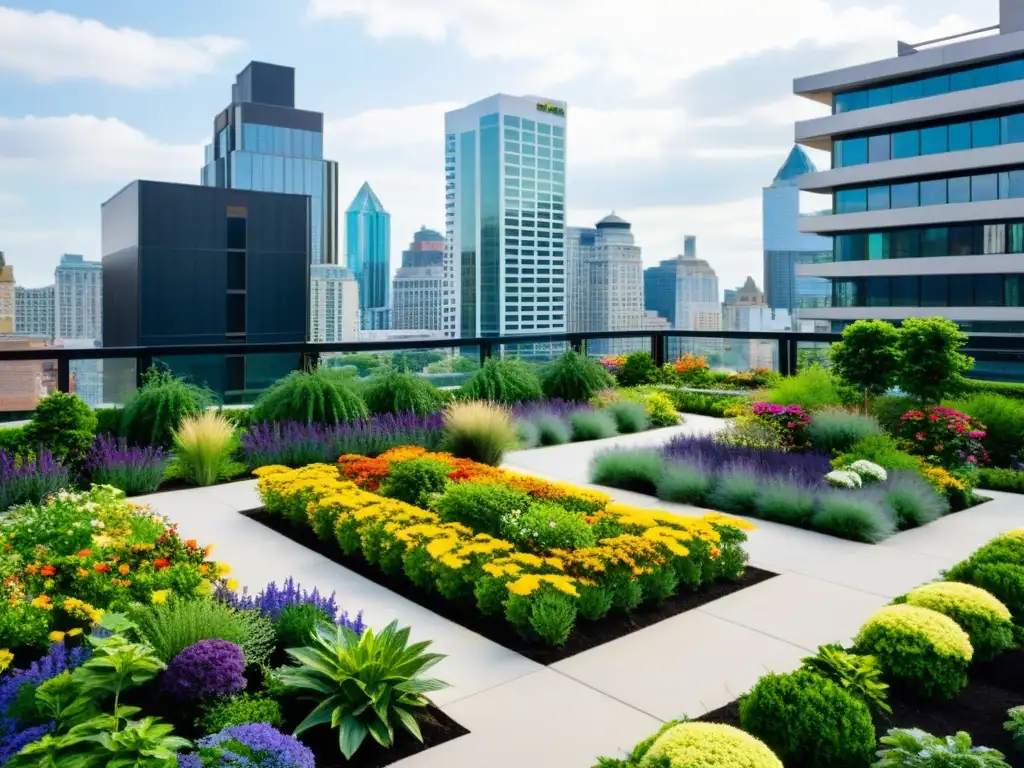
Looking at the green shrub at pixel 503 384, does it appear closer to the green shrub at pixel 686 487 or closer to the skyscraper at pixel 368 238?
the green shrub at pixel 686 487

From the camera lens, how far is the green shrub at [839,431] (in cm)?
770

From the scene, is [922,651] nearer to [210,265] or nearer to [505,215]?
[210,265]

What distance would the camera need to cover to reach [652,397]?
34.0 ft

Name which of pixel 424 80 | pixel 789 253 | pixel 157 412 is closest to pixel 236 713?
pixel 157 412

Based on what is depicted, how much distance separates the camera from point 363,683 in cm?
271

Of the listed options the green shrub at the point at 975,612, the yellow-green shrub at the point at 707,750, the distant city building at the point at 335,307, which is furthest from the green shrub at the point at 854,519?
the distant city building at the point at 335,307

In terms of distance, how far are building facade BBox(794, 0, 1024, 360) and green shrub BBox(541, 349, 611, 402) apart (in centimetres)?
4202

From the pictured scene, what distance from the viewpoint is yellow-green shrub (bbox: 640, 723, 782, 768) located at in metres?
2.15

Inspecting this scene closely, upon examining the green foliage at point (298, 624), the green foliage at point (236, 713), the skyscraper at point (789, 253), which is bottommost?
the green foliage at point (236, 713)

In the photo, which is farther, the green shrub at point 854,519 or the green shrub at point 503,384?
the green shrub at point 503,384

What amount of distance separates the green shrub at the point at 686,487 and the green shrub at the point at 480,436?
67.0 inches

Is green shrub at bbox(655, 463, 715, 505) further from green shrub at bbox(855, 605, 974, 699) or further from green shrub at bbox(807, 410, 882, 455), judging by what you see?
green shrub at bbox(855, 605, 974, 699)

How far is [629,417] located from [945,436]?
335cm

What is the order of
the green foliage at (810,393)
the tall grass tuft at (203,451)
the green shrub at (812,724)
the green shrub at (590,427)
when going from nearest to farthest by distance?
the green shrub at (812,724) < the tall grass tuft at (203,451) < the green shrub at (590,427) < the green foliage at (810,393)
